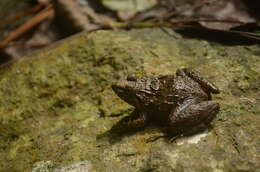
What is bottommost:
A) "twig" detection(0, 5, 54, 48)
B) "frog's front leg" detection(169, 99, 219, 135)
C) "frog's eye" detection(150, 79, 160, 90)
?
"twig" detection(0, 5, 54, 48)

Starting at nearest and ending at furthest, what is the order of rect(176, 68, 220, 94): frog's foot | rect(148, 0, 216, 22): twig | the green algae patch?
the green algae patch < rect(176, 68, 220, 94): frog's foot < rect(148, 0, 216, 22): twig

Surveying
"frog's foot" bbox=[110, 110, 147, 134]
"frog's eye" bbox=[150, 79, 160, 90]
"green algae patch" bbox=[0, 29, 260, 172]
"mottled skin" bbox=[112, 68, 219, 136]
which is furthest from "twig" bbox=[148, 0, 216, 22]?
"frog's foot" bbox=[110, 110, 147, 134]

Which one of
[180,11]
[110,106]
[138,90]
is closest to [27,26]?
[180,11]

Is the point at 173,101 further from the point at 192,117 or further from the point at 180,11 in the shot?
the point at 180,11

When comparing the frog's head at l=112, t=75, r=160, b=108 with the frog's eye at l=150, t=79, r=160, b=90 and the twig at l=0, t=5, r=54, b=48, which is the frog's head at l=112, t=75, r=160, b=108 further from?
the twig at l=0, t=5, r=54, b=48


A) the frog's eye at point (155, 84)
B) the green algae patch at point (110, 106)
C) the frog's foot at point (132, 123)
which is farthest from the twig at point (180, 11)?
the frog's foot at point (132, 123)

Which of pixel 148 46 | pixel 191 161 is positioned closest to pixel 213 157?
pixel 191 161

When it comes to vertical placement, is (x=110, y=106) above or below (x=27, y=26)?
below

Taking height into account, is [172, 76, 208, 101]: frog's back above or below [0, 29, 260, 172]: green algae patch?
above
